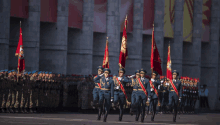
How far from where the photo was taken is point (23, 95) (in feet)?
66.6

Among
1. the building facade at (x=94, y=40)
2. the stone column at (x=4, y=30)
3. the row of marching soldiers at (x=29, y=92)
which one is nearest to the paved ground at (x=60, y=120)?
the row of marching soldiers at (x=29, y=92)

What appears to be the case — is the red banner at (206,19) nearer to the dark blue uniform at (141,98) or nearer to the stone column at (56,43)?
the stone column at (56,43)

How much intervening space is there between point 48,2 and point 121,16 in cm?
769

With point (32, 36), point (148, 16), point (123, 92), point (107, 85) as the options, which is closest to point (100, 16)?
point (148, 16)

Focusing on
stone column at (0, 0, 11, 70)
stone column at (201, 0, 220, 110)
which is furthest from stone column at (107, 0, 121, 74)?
stone column at (201, 0, 220, 110)

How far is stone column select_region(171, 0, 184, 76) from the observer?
1811 inches

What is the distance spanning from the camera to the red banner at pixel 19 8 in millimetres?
30978

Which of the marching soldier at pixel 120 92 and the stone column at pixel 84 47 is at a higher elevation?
the stone column at pixel 84 47

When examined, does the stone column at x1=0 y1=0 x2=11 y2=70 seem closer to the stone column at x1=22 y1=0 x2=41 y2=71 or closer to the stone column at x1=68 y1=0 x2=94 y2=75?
the stone column at x1=22 y1=0 x2=41 y2=71

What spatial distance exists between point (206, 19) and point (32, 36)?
74.0ft

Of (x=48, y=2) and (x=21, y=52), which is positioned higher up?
(x=48, y=2)

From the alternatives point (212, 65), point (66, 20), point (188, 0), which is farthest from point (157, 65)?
point (212, 65)

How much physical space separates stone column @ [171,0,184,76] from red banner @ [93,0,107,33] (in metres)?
9.95

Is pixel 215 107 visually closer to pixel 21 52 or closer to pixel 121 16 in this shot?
pixel 121 16
